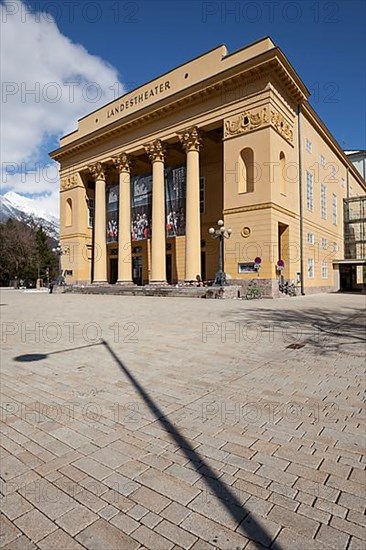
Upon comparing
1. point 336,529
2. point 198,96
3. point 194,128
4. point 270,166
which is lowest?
point 336,529

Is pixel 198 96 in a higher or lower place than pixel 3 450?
higher

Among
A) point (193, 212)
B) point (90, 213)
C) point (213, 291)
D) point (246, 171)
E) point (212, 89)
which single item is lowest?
point (213, 291)

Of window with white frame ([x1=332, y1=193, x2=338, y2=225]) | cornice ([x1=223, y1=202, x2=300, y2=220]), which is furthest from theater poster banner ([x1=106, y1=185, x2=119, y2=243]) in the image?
window with white frame ([x1=332, y1=193, x2=338, y2=225])

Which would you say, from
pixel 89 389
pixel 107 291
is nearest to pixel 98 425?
pixel 89 389

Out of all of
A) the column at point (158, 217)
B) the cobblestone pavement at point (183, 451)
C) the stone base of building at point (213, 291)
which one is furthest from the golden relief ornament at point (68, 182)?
the cobblestone pavement at point (183, 451)

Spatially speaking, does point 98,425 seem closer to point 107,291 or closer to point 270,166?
point 270,166

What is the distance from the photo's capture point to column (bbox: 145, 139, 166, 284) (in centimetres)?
2988

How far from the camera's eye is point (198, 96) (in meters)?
27.5

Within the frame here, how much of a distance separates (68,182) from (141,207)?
12.6 meters

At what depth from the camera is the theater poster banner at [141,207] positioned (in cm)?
3256

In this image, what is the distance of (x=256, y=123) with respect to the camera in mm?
24641

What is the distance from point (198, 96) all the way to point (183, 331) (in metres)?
23.9

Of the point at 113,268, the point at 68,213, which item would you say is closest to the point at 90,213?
the point at 68,213

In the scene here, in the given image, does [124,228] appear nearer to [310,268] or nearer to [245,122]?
[245,122]
